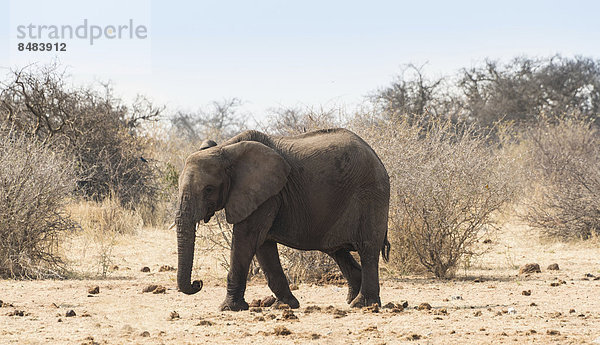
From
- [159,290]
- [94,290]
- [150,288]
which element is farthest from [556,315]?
[94,290]

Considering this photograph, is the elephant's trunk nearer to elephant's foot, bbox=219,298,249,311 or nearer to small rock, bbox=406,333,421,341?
elephant's foot, bbox=219,298,249,311

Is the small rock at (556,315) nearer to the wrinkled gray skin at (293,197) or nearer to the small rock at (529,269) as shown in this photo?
the wrinkled gray skin at (293,197)

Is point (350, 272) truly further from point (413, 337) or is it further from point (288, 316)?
point (413, 337)

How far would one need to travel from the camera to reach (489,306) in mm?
8141

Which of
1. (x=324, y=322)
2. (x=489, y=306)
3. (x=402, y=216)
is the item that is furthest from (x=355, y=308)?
(x=402, y=216)

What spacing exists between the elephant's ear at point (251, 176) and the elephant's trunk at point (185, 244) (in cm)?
40

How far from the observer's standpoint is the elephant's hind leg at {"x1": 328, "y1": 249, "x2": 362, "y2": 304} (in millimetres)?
8172

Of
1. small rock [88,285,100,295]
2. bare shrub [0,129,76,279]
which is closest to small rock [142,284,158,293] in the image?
small rock [88,285,100,295]

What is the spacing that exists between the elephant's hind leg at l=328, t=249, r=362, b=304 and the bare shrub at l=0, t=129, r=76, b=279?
413 centimetres

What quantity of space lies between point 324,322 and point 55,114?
11638 mm

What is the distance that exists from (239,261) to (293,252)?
2.76 meters

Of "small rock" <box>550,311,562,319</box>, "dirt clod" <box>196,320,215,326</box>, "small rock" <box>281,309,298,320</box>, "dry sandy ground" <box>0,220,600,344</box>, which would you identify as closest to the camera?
"dry sandy ground" <box>0,220,600,344</box>

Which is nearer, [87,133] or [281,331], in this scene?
[281,331]

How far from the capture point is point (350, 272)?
820cm
